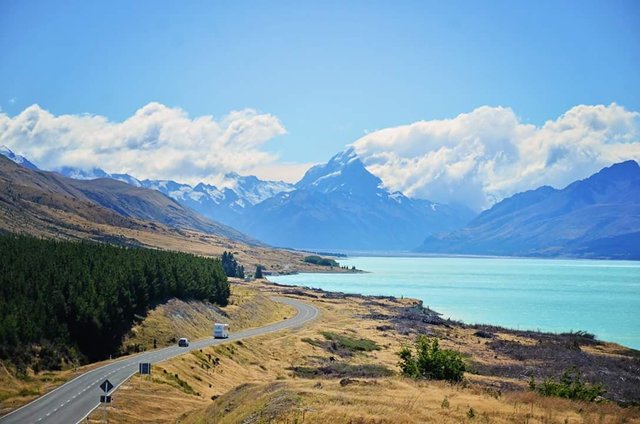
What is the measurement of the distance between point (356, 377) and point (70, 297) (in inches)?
1445

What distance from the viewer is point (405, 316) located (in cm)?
14688

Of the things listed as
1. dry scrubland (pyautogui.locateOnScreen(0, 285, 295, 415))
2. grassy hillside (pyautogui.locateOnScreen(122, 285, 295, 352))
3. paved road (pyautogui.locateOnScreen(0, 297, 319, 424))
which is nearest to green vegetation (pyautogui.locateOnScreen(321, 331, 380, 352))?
grassy hillside (pyautogui.locateOnScreen(122, 285, 295, 352))

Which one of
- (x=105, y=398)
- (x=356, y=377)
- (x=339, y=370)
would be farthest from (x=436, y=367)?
(x=105, y=398)

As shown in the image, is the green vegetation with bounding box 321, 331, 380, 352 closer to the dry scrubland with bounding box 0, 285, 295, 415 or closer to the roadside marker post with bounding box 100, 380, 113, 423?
the dry scrubland with bounding box 0, 285, 295, 415

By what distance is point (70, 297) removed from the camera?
239 ft

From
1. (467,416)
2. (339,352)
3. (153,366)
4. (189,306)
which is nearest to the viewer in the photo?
(467,416)

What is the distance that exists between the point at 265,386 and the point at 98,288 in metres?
44.3

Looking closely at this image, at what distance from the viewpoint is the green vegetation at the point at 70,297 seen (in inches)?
2474

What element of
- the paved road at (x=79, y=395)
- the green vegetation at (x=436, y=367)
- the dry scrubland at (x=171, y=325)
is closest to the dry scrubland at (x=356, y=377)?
the dry scrubland at (x=171, y=325)

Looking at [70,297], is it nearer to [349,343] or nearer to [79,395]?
[79,395]

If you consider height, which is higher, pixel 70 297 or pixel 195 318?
pixel 70 297

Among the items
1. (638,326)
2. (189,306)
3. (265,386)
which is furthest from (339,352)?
(638,326)

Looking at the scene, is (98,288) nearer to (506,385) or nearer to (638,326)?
(506,385)

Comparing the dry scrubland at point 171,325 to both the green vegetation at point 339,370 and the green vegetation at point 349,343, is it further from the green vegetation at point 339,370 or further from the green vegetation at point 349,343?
the green vegetation at point 339,370
